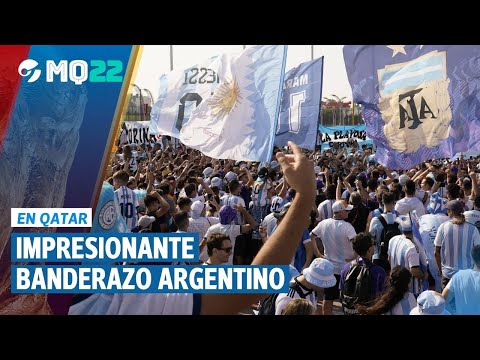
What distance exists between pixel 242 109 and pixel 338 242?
230cm

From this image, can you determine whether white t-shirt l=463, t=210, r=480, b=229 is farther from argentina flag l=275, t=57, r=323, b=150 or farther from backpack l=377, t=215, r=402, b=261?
argentina flag l=275, t=57, r=323, b=150

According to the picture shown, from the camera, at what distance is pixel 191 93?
1137cm

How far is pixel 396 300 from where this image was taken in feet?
15.4

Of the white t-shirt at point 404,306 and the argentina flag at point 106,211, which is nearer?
the argentina flag at point 106,211

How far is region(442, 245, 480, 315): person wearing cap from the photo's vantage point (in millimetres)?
5152

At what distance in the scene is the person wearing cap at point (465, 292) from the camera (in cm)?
515

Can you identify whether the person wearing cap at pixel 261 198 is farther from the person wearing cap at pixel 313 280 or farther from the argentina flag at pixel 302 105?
the person wearing cap at pixel 313 280

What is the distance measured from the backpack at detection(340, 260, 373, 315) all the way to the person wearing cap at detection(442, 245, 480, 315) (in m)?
0.59

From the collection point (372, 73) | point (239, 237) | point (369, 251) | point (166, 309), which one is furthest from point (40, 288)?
point (372, 73)

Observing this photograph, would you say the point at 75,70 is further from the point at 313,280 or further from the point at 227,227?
the point at 227,227

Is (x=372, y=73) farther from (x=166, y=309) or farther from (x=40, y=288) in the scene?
(x=166, y=309)

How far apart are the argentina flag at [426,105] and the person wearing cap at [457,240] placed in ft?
6.39

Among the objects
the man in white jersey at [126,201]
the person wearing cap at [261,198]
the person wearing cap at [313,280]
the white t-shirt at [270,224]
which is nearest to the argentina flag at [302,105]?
the person wearing cap at [261,198]

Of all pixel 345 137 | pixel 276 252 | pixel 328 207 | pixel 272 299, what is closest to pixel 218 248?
pixel 272 299
